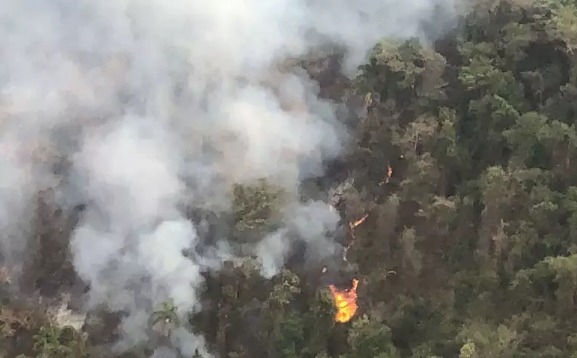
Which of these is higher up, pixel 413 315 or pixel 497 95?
pixel 497 95

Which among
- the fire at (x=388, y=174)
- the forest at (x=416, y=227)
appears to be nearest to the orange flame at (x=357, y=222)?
the forest at (x=416, y=227)

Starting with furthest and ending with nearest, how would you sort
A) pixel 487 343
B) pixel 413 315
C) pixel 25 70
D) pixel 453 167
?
1. pixel 25 70
2. pixel 453 167
3. pixel 413 315
4. pixel 487 343

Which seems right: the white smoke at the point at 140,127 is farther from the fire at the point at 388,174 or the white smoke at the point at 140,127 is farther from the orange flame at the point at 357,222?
the fire at the point at 388,174

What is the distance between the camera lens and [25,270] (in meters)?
18.6

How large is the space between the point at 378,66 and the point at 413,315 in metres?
5.51

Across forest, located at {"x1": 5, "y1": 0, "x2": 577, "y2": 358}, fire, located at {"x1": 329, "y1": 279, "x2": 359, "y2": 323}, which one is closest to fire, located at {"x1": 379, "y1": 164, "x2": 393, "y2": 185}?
forest, located at {"x1": 5, "y1": 0, "x2": 577, "y2": 358}

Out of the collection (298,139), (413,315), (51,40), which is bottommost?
(413,315)

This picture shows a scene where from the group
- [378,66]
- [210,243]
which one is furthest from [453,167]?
[210,243]

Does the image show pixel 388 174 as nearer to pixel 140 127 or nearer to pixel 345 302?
pixel 345 302

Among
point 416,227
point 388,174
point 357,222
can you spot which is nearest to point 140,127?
point 357,222

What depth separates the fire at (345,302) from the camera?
17.5 m

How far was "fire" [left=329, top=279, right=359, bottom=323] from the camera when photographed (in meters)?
17.5

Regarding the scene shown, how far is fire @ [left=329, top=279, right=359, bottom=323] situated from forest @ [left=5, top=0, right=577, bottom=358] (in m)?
0.04

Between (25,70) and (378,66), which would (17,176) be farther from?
(378,66)
